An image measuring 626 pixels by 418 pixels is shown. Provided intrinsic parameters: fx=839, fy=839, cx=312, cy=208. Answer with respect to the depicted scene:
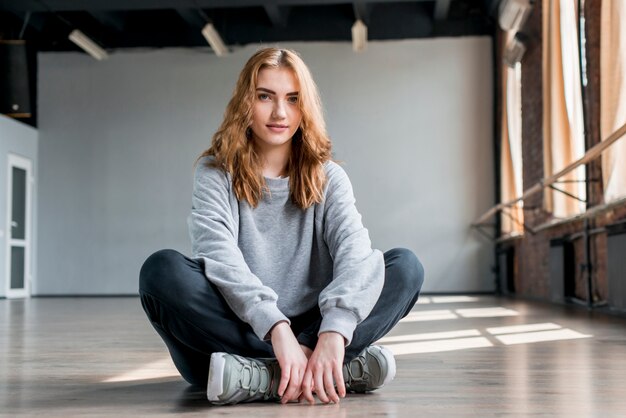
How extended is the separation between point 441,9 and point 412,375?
7168 millimetres

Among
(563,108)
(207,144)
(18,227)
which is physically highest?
(207,144)

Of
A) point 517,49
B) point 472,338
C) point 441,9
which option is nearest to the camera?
point 472,338

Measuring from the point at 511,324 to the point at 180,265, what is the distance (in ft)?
9.52

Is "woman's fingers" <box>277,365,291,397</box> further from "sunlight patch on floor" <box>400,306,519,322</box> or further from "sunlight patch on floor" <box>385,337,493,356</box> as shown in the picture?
"sunlight patch on floor" <box>400,306,519,322</box>

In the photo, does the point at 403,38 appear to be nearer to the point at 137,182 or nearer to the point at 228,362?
the point at 137,182

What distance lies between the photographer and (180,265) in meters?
1.67

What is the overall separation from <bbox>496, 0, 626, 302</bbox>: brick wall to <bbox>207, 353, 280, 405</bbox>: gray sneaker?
3.27 meters

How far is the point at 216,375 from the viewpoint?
5.19 ft

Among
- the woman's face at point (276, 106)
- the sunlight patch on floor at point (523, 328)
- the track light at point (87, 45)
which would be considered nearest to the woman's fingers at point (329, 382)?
the woman's face at point (276, 106)

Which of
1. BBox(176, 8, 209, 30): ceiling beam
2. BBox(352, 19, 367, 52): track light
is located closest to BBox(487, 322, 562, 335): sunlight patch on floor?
BBox(352, 19, 367, 52): track light

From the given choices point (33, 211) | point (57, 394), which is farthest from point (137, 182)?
point (57, 394)

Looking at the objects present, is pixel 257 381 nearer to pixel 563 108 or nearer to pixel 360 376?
pixel 360 376

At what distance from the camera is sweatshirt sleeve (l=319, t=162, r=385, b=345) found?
1630mm

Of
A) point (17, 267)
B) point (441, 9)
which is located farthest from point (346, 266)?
point (17, 267)
